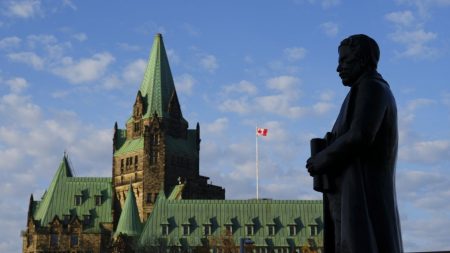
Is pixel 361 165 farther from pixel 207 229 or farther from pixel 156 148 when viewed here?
pixel 156 148

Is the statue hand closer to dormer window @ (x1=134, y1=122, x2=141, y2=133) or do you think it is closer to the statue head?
the statue head

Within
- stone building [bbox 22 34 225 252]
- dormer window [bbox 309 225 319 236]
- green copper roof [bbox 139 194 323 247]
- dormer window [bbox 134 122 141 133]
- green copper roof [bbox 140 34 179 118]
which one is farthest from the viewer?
dormer window [bbox 134 122 141 133]

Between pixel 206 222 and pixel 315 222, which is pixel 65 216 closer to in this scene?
pixel 206 222

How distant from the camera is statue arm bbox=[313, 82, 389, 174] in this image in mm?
8555

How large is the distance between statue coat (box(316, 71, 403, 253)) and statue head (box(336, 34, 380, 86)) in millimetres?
127

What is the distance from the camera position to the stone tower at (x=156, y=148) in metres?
137

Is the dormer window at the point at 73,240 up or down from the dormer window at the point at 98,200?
down

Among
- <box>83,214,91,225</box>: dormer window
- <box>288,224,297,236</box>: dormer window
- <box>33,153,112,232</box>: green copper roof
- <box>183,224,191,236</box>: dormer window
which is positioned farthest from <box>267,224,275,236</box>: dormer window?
<box>83,214,91,225</box>: dormer window

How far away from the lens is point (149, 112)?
468 ft

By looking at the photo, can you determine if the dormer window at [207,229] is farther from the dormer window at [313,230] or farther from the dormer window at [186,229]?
Answer: the dormer window at [313,230]

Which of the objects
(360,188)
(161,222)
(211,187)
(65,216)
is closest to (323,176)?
(360,188)

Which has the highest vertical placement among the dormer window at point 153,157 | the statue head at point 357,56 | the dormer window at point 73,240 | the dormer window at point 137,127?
the dormer window at point 137,127

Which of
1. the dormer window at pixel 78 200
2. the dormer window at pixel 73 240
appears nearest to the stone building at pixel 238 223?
the dormer window at pixel 73 240

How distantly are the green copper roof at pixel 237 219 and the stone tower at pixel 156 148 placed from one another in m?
6.23
